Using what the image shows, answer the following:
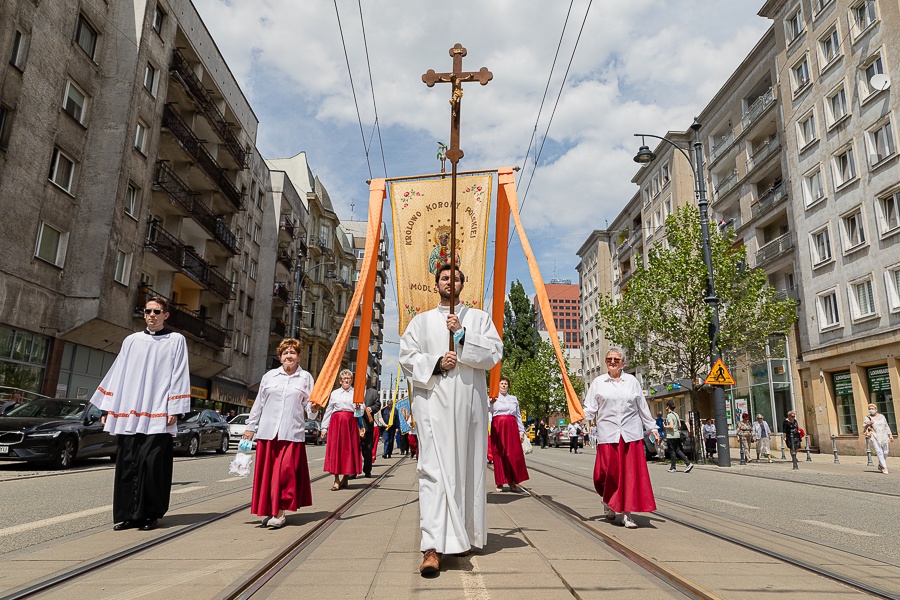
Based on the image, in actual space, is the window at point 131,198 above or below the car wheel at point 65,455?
above

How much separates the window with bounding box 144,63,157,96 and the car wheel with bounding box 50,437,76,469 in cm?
1723

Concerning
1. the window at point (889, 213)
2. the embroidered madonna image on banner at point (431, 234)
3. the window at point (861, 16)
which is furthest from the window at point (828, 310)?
the embroidered madonna image on banner at point (431, 234)

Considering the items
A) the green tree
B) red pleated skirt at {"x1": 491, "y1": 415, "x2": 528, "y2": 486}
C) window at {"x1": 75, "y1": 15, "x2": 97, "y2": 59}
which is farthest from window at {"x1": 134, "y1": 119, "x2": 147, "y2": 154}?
red pleated skirt at {"x1": 491, "y1": 415, "x2": 528, "y2": 486}

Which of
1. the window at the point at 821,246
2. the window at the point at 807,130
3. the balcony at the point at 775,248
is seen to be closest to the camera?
the window at the point at 821,246

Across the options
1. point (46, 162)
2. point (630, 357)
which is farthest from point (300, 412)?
point (630, 357)

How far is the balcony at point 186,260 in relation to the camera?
27594 mm

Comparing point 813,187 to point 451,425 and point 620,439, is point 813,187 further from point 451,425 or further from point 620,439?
point 451,425

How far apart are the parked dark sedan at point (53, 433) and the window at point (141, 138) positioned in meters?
13.7

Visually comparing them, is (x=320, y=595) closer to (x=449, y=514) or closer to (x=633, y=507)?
(x=449, y=514)

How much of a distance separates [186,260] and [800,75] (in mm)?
30529

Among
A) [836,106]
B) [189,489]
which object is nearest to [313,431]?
[189,489]

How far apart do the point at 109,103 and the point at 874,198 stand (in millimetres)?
29203

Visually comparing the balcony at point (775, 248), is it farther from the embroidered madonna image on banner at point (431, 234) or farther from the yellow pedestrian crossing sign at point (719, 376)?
the embroidered madonna image on banner at point (431, 234)

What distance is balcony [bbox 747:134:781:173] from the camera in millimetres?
33656
